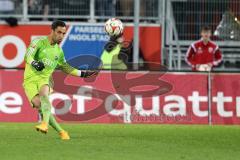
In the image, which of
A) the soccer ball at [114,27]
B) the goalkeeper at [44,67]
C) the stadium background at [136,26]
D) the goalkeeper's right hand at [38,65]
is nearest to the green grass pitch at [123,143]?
the goalkeeper at [44,67]

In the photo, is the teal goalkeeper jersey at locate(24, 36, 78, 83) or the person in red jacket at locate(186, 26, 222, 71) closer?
the teal goalkeeper jersey at locate(24, 36, 78, 83)

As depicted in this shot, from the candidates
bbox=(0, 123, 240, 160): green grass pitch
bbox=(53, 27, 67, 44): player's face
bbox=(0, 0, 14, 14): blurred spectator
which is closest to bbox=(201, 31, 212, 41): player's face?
bbox=(0, 123, 240, 160): green grass pitch

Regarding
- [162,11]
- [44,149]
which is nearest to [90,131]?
[44,149]

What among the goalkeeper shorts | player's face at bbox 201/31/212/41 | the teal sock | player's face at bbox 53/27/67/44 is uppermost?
player's face at bbox 53/27/67/44

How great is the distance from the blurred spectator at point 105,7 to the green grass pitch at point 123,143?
16.4 feet

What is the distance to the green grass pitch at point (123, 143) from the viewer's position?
38.2 feet

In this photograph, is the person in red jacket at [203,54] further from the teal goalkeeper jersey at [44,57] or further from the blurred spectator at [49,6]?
the teal goalkeeper jersey at [44,57]

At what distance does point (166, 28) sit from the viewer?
22188 mm

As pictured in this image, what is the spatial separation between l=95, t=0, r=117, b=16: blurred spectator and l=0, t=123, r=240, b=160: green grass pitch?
16.4ft

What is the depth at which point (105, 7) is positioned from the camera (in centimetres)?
2211

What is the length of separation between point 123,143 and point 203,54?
7776mm

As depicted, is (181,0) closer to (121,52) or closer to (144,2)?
(144,2)

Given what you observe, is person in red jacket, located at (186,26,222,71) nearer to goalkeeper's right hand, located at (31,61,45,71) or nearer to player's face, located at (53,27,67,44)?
player's face, located at (53,27,67,44)

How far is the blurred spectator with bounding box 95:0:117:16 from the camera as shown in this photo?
2203 cm
